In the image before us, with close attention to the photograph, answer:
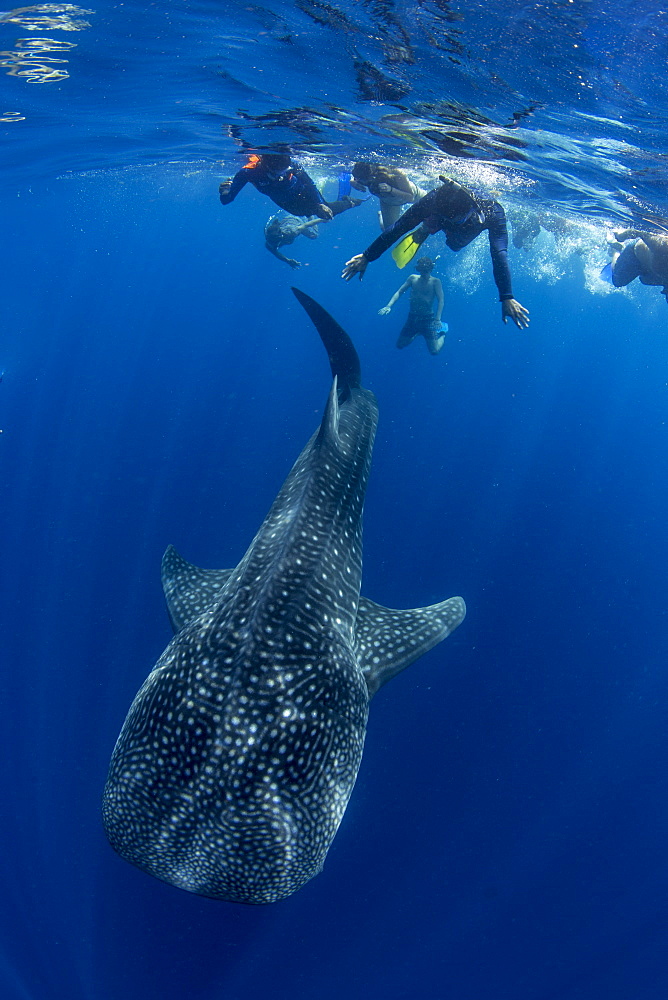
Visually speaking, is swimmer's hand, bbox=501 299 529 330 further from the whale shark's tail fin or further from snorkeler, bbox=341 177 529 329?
the whale shark's tail fin

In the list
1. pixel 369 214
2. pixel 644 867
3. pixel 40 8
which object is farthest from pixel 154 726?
pixel 369 214

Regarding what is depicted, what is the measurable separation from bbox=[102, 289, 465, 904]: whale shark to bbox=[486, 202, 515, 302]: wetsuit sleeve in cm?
532

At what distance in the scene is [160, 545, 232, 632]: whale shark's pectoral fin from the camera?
6301mm

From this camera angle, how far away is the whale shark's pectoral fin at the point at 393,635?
5891 millimetres

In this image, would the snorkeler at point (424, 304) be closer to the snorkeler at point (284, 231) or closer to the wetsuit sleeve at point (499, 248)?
the snorkeler at point (284, 231)

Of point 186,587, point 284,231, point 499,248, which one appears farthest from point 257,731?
point 284,231

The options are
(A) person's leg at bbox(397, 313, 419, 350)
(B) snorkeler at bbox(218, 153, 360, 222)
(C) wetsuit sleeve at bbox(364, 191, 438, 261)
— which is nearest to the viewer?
(C) wetsuit sleeve at bbox(364, 191, 438, 261)

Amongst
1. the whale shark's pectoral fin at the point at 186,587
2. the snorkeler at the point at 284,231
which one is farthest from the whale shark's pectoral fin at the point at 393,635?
the snorkeler at the point at 284,231

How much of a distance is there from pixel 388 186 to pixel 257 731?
54.9 ft

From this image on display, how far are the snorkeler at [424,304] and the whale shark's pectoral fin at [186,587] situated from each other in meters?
13.1

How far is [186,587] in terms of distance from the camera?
6.70 meters

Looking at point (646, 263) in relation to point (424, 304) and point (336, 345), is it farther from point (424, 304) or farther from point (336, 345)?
point (336, 345)

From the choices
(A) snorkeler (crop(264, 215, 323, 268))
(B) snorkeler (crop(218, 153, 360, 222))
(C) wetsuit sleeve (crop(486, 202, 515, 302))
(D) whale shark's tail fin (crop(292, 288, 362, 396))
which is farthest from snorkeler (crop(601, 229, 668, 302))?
(A) snorkeler (crop(264, 215, 323, 268))

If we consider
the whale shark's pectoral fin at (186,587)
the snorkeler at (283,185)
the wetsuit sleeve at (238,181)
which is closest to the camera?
the whale shark's pectoral fin at (186,587)
